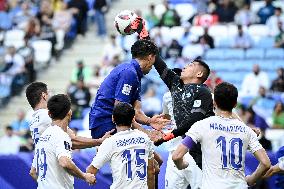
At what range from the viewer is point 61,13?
1060 inches

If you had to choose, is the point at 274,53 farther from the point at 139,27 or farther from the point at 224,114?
the point at 224,114

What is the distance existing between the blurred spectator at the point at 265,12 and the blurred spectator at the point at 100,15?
4893mm

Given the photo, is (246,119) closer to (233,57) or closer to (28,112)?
(233,57)

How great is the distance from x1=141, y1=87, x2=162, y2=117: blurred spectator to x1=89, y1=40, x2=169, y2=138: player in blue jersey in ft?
32.0

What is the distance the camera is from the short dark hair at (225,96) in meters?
10.1

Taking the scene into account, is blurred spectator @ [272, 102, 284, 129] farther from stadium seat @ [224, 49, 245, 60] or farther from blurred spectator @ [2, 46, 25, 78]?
blurred spectator @ [2, 46, 25, 78]

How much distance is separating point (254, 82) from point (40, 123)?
10.9 meters

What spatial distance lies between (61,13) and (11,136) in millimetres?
6204

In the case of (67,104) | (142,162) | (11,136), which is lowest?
(11,136)

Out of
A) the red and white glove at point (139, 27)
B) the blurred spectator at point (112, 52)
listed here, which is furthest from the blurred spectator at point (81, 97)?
the red and white glove at point (139, 27)

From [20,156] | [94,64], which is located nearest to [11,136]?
[94,64]

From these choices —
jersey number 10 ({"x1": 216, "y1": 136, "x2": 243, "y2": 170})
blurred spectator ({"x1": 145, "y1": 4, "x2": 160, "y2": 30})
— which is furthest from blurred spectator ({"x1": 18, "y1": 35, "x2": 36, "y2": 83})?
jersey number 10 ({"x1": 216, "y1": 136, "x2": 243, "y2": 170})

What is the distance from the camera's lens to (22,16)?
92.0ft

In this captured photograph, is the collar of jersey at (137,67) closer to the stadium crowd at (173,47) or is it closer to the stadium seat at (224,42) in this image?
the stadium crowd at (173,47)
